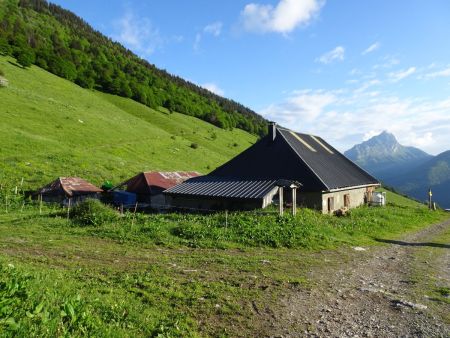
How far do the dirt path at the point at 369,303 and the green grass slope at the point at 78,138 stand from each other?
32.0m

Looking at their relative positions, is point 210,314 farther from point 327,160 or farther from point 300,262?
point 327,160

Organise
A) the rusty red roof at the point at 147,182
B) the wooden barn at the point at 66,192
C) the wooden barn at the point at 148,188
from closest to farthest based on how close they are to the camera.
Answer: the wooden barn at the point at 66,192 → the wooden barn at the point at 148,188 → the rusty red roof at the point at 147,182

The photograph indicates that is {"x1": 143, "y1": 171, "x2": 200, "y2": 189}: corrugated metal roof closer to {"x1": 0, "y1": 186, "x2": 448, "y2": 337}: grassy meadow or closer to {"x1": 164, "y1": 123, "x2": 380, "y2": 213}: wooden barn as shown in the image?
{"x1": 164, "y1": 123, "x2": 380, "y2": 213}: wooden barn

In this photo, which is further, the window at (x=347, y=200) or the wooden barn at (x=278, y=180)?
the window at (x=347, y=200)

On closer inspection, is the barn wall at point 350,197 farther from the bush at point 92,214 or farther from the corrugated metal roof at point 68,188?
the corrugated metal roof at point 68,188

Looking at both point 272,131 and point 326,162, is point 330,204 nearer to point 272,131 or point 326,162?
point 326,162

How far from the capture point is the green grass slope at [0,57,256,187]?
41656mm

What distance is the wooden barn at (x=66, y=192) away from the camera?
106ft

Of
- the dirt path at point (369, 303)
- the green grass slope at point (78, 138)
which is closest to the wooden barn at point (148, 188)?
the green grass slope at point (78, 138)

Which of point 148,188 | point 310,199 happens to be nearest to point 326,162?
point 310,199

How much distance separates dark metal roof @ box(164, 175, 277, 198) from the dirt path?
1112 centimetres

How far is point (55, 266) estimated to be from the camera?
40.8ft

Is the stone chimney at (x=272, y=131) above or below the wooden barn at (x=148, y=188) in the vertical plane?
above

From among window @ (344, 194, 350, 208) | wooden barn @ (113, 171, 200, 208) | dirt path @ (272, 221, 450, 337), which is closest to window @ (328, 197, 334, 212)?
window @ (344, 194, 350, 208)
